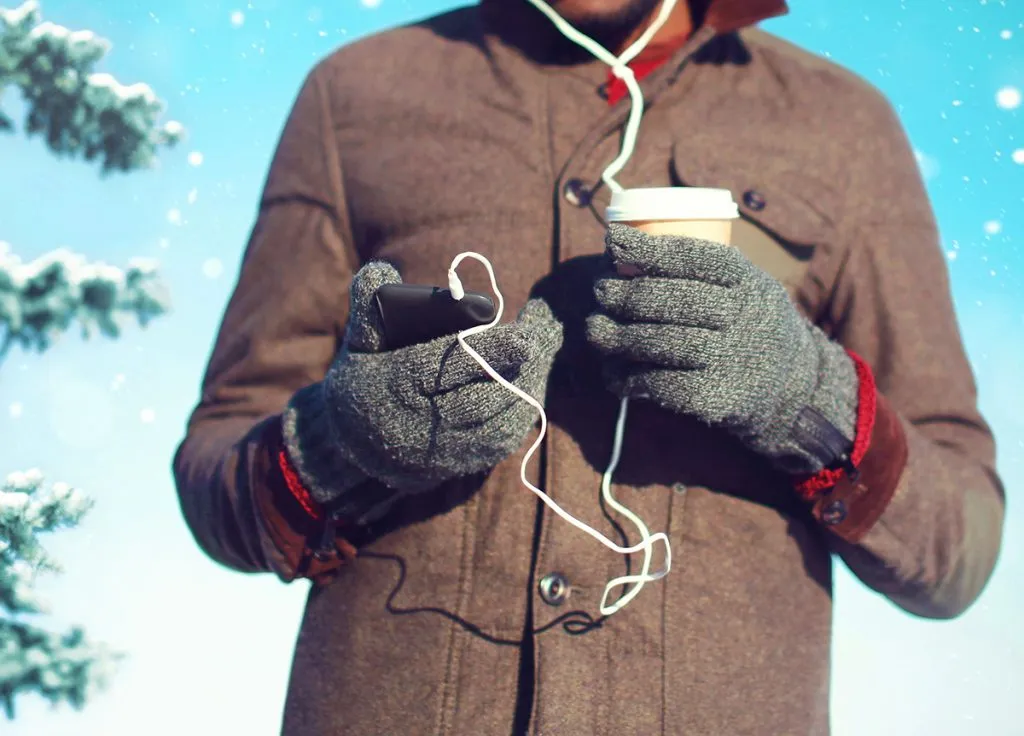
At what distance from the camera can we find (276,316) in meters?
Answer: 1.51

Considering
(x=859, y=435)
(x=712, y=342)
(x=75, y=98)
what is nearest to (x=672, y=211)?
(x=712, y=342)

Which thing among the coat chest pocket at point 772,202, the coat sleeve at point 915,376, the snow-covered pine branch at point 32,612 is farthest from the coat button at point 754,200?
the snow-covered pine branch at point 32,612

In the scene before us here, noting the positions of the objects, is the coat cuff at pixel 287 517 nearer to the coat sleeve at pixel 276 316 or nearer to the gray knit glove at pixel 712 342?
the coat sleeve at pixel 276 316

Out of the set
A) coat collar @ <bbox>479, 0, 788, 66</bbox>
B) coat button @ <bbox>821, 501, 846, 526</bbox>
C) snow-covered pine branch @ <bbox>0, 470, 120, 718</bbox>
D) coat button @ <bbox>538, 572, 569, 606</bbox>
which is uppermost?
coat collar @ <bbox>479, 0, 788, 66</bbox>

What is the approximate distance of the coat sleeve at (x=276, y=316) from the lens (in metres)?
1.47

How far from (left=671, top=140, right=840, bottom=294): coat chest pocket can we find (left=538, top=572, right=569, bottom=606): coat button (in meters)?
0.52

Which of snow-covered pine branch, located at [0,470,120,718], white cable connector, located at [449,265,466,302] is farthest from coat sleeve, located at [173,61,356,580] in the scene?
snow-covered pine branch, located at [0,470,120,718]

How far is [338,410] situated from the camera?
1160 millimetres

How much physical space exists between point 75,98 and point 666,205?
2.77 metres

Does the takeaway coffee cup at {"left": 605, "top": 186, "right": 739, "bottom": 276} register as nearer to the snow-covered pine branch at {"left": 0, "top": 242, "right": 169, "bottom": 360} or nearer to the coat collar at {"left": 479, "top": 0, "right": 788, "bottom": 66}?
the coat collar at {"left": 479, "top": 0, "right": 788, "bottom": 66}

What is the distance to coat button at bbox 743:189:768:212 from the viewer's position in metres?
1.37

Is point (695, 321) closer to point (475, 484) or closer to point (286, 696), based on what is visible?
point (475, 484)

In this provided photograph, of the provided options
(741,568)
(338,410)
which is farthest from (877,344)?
(338,410)

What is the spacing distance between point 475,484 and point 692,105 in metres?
0.67
